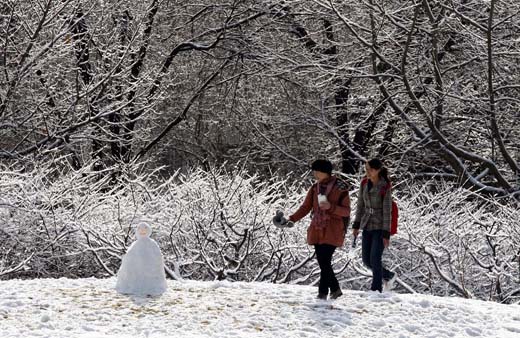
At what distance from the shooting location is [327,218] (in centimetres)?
804

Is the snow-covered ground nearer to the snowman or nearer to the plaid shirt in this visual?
the snowman

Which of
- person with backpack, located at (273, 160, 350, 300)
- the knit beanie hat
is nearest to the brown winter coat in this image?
person with backpack, located at (273, 160, 350, 300)

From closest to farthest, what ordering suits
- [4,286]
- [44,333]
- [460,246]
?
[44,333] → [4,286] → [460,246]

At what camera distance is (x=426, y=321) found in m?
7.64

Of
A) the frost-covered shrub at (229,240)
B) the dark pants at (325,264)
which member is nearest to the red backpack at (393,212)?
the dark pants at (325,264)

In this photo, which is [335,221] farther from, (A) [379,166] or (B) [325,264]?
(A) [379,166]

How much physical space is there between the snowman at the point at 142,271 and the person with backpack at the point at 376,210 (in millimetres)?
1985

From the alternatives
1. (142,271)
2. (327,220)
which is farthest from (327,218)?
(142,271)

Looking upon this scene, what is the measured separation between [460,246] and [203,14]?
1051cm

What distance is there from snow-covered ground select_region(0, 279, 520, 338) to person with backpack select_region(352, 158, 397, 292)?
1.55ft

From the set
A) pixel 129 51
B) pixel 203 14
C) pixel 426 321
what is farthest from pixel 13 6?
pixel 426 321

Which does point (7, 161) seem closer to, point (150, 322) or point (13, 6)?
point (13, 6)

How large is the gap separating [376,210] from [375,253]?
0.42m

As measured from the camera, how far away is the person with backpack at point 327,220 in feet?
26.4
